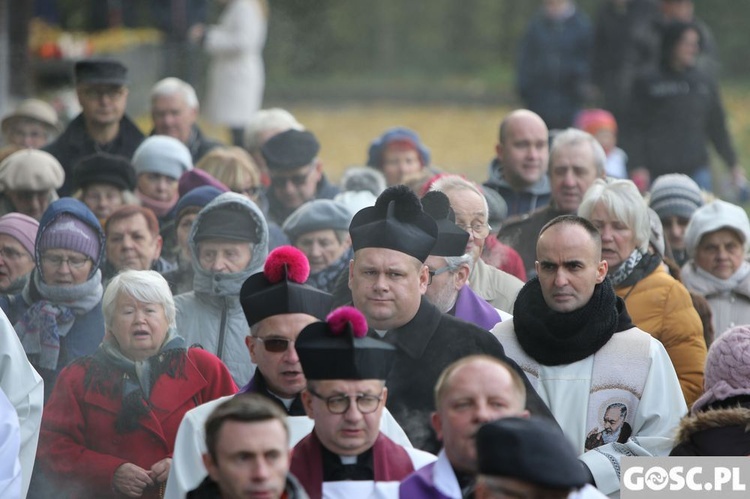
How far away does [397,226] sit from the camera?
6.68m

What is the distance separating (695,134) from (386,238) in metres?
7.27

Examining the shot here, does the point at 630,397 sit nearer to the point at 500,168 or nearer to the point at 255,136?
the point at 500,168

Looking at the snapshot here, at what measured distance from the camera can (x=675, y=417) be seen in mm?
6527

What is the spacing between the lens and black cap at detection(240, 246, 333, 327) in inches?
247

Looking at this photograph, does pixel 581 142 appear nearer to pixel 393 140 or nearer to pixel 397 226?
pixel 393 140

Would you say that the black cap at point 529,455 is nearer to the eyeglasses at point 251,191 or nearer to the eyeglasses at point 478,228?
the eyeglasses at point 478,228

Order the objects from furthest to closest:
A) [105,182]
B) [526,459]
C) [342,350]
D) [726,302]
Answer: [105,182] → [726,302] → [342,350] → [526,459]

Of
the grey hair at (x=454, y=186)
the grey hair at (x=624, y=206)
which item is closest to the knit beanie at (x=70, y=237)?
the grey hair at (x=454, y=186)

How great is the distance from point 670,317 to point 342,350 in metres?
2.25

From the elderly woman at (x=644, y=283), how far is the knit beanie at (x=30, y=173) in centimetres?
311

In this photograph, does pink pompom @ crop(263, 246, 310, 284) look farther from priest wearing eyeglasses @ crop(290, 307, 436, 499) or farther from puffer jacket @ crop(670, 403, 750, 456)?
puffer jacket @ crop(670, 403, 750, 456)

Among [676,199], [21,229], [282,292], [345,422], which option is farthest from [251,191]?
[345,422]

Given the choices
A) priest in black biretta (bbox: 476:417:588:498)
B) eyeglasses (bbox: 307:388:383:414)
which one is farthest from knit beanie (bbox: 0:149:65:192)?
priest in black biretta (bbox: 476:417:588:498)

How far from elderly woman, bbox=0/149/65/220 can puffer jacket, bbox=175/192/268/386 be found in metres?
1.71
